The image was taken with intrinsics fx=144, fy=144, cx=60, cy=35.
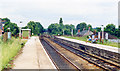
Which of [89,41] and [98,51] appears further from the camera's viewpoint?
[89,41]

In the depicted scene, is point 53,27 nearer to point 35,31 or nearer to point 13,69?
point 35,31

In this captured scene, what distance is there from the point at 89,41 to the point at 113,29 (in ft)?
98.9

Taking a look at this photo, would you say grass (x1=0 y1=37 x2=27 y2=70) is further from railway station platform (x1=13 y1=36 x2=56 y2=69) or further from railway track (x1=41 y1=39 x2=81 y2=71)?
railway track (x1=41 y1=39 x2=81 y2=71)

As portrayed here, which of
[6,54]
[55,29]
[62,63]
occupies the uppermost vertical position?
[55,29]

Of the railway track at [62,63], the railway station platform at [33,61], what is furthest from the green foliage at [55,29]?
the railway track at [62,63]

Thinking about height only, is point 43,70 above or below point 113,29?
below

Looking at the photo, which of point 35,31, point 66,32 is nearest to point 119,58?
point 66,32

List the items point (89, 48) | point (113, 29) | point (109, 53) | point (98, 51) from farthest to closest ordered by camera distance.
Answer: point (113, 29)
point (89, 48)
point (98, 51)
point (109, 53)

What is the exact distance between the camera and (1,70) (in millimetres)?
8867

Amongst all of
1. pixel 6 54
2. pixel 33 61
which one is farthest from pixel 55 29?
pixel 6 54

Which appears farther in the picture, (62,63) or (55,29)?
(55,29)

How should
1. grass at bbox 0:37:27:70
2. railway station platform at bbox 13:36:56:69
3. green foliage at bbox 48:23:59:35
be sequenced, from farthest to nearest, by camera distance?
green foliage at bbox 48:23:59:35
railway station platform at bbox 13:36:56:69
grass at bbox 0:37:27:70

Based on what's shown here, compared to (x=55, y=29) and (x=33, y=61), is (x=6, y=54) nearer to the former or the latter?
(x=33, y=61)

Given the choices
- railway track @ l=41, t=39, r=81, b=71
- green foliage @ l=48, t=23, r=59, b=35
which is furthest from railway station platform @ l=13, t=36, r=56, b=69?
green foliage @ l=48, t=23, r=59, b=35
